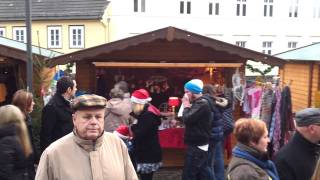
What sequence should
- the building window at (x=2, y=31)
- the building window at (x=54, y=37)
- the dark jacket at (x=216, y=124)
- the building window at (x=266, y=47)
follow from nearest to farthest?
1. the dark jacket at (x=216, y=124)
2. the building window at (x=54, y=37)
3. the building window at (x=2, y=31)
4. the building window at (x=266, y=47)

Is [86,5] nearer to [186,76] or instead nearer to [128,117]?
[186,76]

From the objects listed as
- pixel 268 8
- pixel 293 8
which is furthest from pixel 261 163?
pixel 293 8

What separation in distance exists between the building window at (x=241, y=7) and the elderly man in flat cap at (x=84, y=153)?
26.8m

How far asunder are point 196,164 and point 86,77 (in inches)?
140

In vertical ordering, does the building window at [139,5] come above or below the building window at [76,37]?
above

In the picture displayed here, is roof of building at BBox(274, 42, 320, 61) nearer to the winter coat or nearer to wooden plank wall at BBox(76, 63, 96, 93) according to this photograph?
wooden plank wall at BBox(76, 63, 96, 93)

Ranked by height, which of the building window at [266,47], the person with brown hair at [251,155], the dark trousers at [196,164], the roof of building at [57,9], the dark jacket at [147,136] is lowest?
the dark trousers at [196,164]

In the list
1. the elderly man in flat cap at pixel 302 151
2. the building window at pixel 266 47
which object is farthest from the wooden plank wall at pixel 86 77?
the building window at pixel 266 47

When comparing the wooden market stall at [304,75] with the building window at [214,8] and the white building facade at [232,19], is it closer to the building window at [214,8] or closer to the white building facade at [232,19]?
the white building facade at [232,19]

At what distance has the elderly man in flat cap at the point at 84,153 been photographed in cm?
270

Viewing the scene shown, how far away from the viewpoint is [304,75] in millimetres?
12484

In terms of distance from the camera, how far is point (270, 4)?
29.3 m

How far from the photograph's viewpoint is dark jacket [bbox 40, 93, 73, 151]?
5000 mm

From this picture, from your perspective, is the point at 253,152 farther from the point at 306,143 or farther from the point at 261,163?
the point at 306,143
